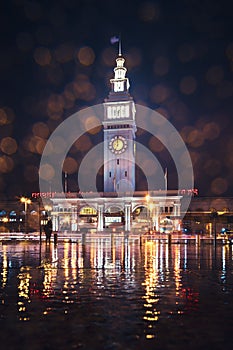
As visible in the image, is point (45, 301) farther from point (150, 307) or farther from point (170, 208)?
point (170, 208)

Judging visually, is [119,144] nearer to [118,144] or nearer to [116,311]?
[118,144]

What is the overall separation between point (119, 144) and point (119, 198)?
1521 centimetres

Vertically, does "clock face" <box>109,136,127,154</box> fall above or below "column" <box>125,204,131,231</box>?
above

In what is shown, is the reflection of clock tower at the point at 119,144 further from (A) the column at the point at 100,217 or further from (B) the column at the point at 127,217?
(B) the column at the point at 127,217

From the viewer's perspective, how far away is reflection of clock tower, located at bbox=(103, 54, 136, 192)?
355ft

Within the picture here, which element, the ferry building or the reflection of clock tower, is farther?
the reflection of clock tower

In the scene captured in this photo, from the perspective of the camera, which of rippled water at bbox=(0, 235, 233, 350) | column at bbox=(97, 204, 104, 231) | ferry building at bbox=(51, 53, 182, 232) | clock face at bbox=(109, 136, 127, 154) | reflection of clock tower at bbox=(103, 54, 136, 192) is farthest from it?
clock face at bbox=(109, 136, 127, 154)

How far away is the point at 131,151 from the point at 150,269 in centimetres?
9337

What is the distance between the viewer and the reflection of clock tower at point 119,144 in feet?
355

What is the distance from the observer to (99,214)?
101688mm

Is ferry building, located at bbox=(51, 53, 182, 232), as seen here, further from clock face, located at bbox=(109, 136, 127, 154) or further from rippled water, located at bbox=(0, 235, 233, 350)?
rippled water, located at bbox=(0, 235, 233, 350)

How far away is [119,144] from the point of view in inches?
4299

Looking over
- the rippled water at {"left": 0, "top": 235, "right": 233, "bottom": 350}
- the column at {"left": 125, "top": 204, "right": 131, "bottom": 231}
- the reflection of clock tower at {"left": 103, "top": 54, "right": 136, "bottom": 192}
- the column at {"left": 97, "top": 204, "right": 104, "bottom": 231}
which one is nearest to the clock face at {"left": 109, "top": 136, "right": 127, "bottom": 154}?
the reflection of clock tower at {"left": 103, "top": 54, "right": 136, "bottom": 192}

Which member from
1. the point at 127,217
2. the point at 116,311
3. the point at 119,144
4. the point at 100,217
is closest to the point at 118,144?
the point at 119,144
